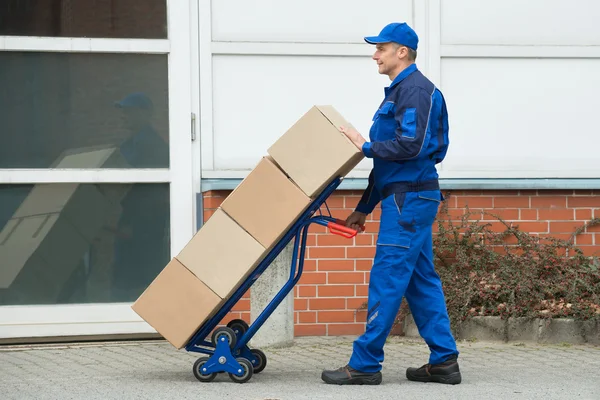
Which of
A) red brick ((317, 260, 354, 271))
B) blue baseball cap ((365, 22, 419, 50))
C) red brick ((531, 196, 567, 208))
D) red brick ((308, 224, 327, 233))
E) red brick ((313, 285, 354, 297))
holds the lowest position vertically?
red brick ((313, 285, 354, 297))

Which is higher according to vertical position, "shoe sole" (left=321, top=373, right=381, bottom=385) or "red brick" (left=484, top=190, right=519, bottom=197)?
"red brick" (left=484, top=190, right=519, bottom=197)

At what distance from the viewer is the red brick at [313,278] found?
7.65 meters

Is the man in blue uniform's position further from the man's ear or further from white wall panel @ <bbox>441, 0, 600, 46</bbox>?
white wall panel @ <bbox>441, 0, 600, 46</bbox>

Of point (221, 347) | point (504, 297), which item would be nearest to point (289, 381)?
point (221, 347)

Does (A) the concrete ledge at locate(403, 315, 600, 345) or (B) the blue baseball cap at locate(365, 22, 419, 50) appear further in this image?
(A) the concrete ledge at locate(403, 315, 600, 345)

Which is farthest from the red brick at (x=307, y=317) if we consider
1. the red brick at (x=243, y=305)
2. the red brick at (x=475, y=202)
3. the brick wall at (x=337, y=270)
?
the red brick at (x=475, y=202)

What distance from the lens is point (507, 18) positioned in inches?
314

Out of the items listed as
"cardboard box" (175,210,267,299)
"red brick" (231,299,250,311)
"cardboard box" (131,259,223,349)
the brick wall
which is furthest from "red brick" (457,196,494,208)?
"cardboard box" (131,259,223,349)

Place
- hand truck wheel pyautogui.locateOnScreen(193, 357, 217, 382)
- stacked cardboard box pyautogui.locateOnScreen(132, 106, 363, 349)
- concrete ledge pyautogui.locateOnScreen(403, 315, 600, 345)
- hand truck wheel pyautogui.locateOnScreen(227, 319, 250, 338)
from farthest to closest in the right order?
concrete ledge pyautogui.locateOnScreen(403, 315, 600, 345), hand truck wheel pyautogui.locateOnScreen(227, 319, 250, 338), hand truck wheel pyautogui.locateOnScreen(193, 357, 217, 382), stacked cardboard box pyautogui.locateOnScreen(132, 106, 363, 349)

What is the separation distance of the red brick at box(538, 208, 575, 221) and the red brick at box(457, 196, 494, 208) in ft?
1.24

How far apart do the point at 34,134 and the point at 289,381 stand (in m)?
2.85

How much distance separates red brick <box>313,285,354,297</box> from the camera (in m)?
7.68

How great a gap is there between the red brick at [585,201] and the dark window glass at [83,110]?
2.93m

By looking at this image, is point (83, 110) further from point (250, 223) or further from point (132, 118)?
point (250, 223)
